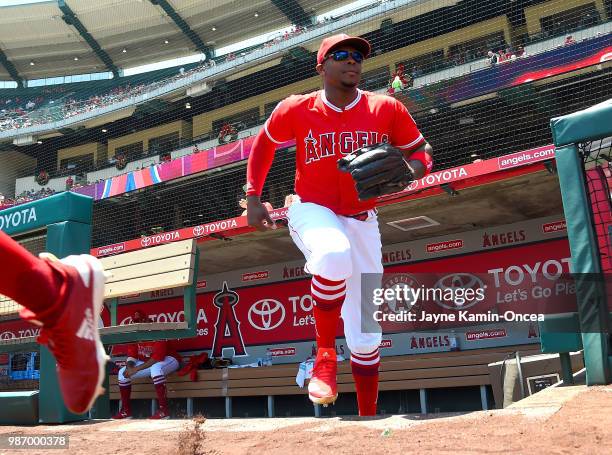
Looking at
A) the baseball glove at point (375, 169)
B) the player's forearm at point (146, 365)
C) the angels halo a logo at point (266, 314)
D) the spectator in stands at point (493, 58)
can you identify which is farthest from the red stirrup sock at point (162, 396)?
the spectator in stands at point (493, 58)

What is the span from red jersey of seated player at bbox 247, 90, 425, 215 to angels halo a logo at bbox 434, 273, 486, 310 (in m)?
6.66

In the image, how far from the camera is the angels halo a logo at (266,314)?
1141 cm

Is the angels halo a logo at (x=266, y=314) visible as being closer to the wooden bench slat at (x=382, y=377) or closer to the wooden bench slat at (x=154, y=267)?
the wooden bench slat at (x=382, y=377)

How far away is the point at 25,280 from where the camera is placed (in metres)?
1.84

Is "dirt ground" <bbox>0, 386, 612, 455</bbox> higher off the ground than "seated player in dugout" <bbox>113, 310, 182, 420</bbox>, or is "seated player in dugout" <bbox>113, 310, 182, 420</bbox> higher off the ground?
"seated player in dugout" <bbox>113, 310, 182, 420</bbox>

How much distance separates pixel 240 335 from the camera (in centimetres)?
1184

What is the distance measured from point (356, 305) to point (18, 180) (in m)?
25.4

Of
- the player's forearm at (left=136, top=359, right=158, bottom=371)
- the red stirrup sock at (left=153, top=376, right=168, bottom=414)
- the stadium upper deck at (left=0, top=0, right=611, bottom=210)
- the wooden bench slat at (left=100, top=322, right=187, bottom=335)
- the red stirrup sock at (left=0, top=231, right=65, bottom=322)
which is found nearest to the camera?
the red stirrup sock at (left=0, top=231, right=65, bottom=322)

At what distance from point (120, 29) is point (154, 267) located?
23996 mm

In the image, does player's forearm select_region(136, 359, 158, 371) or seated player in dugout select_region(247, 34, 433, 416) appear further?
player's forearm select_region(136, 359, 158, 371)

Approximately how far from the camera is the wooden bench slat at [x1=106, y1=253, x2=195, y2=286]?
6.10 metres

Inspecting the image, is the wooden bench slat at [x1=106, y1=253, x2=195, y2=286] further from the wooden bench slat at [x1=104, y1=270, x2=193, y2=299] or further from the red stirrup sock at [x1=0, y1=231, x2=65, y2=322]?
the red stirrup sock at [x1=0, y1=231, x2=65, y2=322]

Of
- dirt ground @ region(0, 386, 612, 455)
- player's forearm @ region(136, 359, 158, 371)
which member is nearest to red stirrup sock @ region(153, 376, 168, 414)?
player's forearm @ region(136, 359, 158, 371)

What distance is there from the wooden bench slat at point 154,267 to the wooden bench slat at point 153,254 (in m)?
0.05
